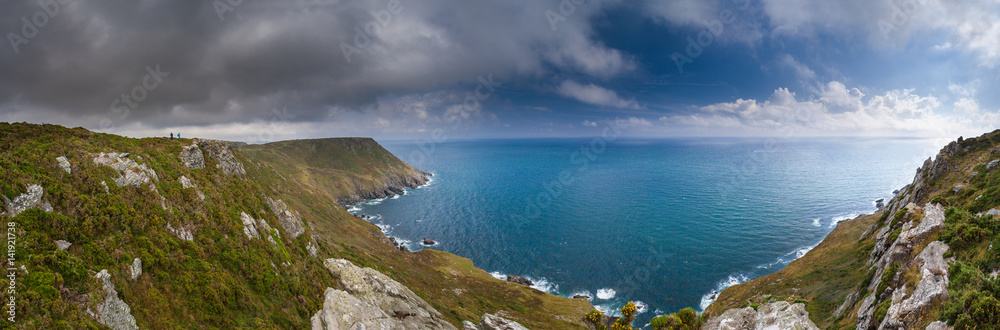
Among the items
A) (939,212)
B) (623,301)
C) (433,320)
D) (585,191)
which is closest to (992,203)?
(939,212)

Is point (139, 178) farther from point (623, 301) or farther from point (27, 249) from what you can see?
point (623, 301)

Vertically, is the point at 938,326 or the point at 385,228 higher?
the point at 938,326

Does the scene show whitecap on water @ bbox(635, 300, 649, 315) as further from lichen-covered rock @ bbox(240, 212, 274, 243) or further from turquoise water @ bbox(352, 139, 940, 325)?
lichen-covered rock @ bbox(240, 212, 274, 243)

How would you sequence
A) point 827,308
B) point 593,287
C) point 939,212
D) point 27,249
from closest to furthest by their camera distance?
1. point 27,249
2. point 939,212
3. point 827,308
4. point 593,287

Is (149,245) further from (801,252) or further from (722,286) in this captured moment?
(801,252)

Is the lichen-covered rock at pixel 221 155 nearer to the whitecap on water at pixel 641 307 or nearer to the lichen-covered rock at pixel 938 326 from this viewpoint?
the lichen-covered rock at pixel 938 326

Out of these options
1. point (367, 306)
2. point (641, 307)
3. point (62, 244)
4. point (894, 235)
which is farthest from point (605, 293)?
point (62, 244)

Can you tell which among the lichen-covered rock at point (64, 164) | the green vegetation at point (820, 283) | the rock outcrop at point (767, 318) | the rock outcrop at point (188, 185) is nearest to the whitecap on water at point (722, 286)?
the green vegetation at point (820, 283)
